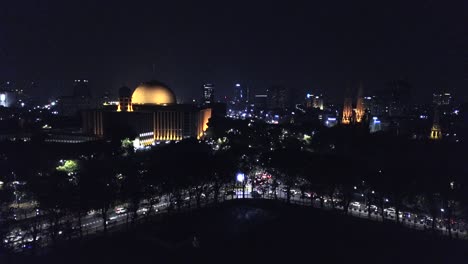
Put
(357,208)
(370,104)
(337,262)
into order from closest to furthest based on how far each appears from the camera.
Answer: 1. (337,262)
2. (357,208)
3. (370,104)

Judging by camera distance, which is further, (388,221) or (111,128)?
(111,128)

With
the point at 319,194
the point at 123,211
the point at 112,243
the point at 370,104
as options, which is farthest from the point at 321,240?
the point at 370,104

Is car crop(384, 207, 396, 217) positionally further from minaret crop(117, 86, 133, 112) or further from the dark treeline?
minaret crop(117, 86, 133, 112)

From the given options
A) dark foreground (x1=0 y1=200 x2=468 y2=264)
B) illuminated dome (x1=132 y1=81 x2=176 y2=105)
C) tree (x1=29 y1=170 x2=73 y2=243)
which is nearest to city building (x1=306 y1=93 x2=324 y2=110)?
illuminated dome (x1=132 y1=81 x2=176 y2=105)

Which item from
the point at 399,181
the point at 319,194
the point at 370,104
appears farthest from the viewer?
the point at 370,104

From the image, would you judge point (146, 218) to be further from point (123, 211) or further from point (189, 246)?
point (189, 246)

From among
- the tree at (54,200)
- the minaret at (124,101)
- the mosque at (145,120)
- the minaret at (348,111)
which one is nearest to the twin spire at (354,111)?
the minaret at (348,111)
